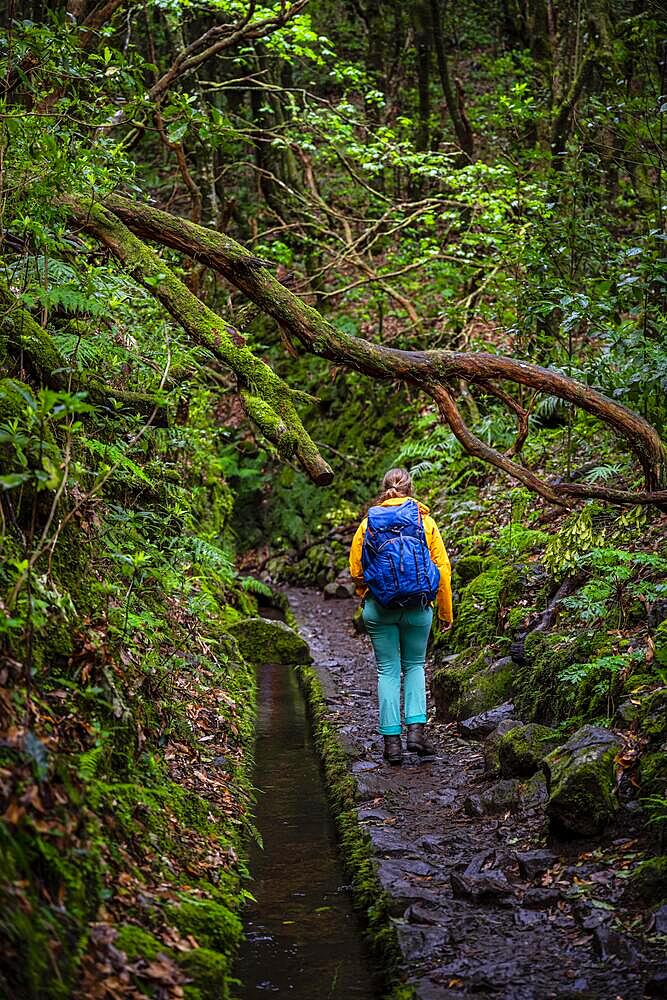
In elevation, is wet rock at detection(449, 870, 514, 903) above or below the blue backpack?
below

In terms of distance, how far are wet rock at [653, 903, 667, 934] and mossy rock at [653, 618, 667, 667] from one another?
161 centimetres

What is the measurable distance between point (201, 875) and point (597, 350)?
741 cm

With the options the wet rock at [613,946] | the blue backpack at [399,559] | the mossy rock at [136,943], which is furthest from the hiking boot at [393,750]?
the mossy rock at [136,943]

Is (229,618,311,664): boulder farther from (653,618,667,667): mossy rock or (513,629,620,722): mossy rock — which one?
(653,618,667,667): mossy rock

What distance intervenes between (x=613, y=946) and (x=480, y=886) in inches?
32.2

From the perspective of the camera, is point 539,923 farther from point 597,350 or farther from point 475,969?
point 597,350

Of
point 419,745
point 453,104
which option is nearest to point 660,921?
point 419,745

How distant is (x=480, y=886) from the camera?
175 inches

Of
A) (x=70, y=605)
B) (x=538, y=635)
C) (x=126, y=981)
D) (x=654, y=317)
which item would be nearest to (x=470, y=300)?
(x=654, y=317)

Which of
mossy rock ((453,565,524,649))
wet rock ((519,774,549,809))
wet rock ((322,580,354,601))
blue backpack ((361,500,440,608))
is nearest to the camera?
wet rock ((519,774,549,809))

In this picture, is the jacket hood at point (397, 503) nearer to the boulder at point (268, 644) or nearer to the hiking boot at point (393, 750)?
the hiking boot at point (393, 750)

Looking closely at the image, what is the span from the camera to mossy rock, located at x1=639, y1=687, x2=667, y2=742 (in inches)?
193

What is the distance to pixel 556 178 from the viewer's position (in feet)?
32.4

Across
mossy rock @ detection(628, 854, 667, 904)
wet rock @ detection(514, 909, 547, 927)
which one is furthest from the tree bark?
wet rock @ detection(514, 909, 547, 927)
